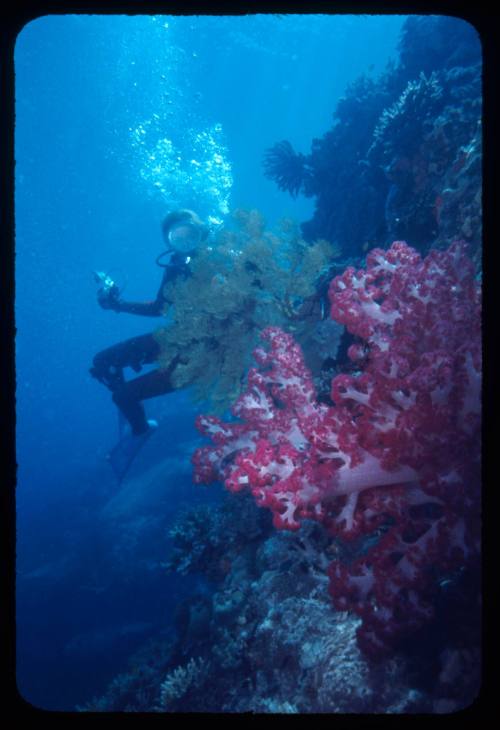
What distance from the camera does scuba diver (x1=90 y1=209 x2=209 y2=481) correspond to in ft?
25.0

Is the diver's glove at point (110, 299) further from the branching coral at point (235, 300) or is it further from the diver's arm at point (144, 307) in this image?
the branching coral at point (235, 300)

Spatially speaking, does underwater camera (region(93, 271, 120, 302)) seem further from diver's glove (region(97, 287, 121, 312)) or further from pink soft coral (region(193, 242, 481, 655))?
pink soft coral (region(193, 242, 481, 655))

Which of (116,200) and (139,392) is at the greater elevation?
(116,200)

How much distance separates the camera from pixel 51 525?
19.8 m

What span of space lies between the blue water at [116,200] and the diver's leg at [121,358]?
2846 millimetres

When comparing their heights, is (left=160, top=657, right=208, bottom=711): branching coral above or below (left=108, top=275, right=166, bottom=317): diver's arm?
below

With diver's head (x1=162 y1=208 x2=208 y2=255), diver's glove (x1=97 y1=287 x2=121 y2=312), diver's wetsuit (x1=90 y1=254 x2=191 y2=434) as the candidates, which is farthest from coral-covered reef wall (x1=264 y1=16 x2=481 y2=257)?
diver's glove (x1=97 y1=287 x2=121 y2=312)

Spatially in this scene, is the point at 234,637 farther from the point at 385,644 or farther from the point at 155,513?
the point at 155,513

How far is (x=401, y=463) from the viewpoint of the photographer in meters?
2.60

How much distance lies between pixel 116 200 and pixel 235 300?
78.2 m

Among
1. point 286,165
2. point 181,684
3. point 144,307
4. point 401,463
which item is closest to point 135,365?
point 144,307

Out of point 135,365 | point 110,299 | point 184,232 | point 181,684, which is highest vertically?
point 110,299

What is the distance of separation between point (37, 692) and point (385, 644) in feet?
38.6

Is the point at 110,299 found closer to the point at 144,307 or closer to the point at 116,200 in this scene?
the point at 144,307
